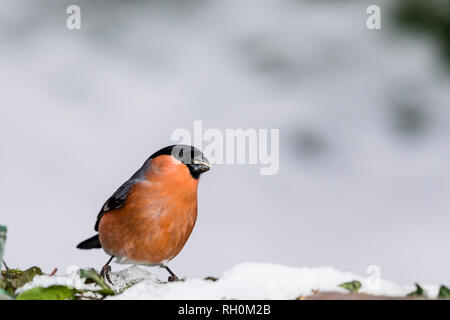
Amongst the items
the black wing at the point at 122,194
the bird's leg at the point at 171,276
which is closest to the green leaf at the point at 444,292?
the bird's leg at the point at 171,276

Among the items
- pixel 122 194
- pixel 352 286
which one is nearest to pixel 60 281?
pixel 352 286

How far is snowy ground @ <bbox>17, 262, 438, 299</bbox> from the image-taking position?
1.64m

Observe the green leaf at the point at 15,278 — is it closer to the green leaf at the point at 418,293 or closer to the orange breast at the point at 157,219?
the orange breast at the point at 157,219

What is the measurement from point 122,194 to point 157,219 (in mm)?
341

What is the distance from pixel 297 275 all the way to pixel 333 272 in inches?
4.5

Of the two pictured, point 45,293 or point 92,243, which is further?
point 92,243

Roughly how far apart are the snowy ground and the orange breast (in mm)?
820

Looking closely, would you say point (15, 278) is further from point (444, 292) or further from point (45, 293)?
point (444, 292)

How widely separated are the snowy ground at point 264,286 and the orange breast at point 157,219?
82 cm

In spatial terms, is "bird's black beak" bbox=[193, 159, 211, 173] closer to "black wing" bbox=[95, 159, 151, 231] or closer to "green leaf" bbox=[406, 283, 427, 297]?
"black wing" bbox=[95, 159, 151, 231]

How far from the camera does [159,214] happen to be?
272 centimetres
